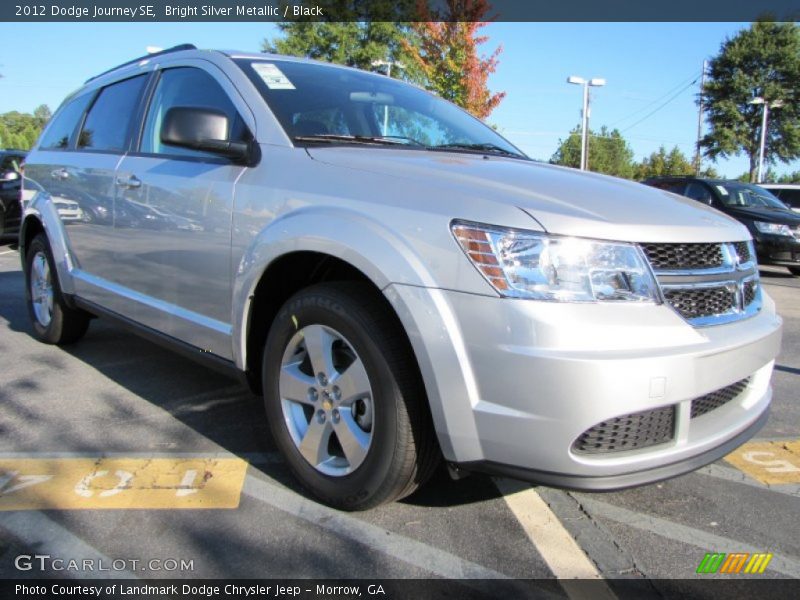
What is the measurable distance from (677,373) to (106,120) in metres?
3.76

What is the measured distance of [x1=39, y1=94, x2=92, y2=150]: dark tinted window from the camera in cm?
458

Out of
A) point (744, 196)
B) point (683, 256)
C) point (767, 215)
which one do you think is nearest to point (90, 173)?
point (683, 256)

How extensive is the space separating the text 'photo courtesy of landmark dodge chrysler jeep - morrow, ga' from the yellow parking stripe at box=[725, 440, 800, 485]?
0.60 meters

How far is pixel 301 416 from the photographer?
2604mm

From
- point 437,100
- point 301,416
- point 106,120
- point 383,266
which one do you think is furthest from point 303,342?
point 106,120

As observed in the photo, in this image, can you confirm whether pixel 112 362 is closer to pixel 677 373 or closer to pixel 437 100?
pixel 437 100

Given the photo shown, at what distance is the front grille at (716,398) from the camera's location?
214 cm

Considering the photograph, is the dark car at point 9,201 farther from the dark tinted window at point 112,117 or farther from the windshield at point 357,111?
the windshield at point 357,111

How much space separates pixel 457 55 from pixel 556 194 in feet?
54.1

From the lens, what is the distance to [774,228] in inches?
412

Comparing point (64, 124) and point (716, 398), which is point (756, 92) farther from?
point (716, 398)

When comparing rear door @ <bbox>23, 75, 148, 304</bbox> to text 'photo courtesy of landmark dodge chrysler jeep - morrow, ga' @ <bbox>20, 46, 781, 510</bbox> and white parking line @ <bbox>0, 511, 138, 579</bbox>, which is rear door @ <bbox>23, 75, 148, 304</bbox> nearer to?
text 'photo courtesy of landmark dodge chrysler jeep - morrow, ga' @ <bbox>20, 46, 781, 510</bbox>

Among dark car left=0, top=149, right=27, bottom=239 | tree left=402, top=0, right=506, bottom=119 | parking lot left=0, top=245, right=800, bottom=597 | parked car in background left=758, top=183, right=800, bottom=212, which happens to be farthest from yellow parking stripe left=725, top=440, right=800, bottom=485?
tree left=402, top=0, right=506, bottom=119

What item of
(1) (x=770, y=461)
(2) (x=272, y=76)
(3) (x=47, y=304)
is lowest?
(1) (x=770, y=461)
